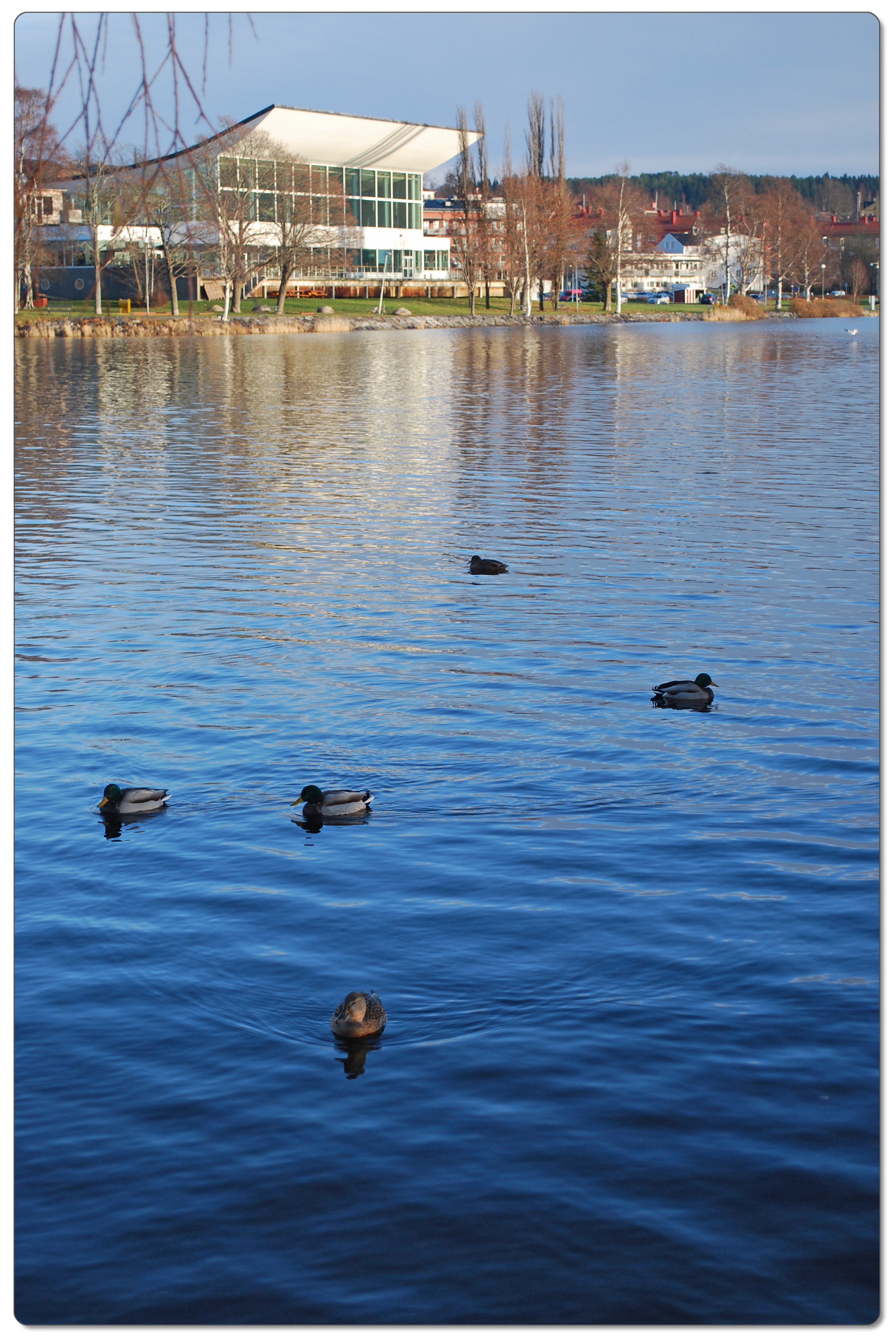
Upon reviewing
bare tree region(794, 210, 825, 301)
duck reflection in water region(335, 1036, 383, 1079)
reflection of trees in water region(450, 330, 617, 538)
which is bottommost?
duck reflection in water region(335, 1036, 383, 1079)

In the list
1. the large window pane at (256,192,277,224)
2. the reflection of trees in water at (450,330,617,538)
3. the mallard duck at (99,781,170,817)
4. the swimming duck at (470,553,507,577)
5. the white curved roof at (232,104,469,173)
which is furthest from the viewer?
the white curved roof at (232,104,469,173)

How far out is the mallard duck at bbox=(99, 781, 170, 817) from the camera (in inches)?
375

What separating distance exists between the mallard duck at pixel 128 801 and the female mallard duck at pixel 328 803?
113 centimetres

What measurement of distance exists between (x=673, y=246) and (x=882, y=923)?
590ft

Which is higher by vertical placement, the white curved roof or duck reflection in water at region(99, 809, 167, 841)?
the white curved roof

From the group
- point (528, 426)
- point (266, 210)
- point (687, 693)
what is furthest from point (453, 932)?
point (266, 210)

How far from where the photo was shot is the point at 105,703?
12.1 meters

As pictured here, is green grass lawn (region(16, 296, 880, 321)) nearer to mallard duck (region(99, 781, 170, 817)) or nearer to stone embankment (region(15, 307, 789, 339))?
stone embankment (region(15, 307, 789, 339))

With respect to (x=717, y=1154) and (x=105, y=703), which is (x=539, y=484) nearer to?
(x=105, y=703)

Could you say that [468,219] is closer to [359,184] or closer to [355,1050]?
[359,184]

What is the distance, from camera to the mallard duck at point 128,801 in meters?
9.52

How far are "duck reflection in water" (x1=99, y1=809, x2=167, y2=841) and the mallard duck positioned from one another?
2 cm

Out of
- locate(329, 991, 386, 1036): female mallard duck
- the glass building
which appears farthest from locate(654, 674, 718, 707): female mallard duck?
the glass building

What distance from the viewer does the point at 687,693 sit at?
1149 centimetres
